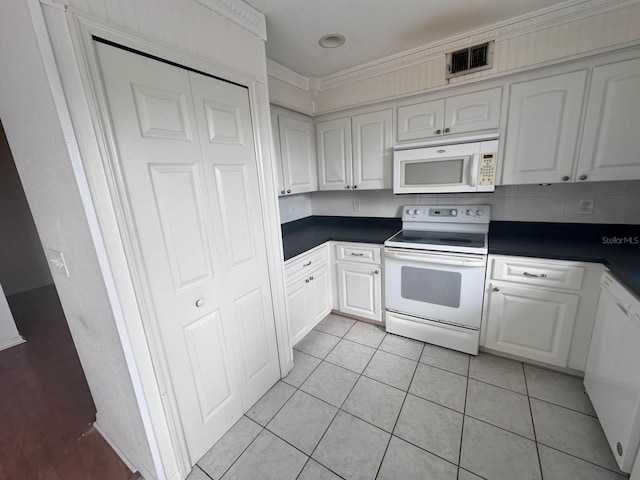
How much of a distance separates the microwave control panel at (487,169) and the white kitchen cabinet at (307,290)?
1.35m

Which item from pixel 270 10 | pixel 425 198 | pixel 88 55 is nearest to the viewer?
pixel 88 55

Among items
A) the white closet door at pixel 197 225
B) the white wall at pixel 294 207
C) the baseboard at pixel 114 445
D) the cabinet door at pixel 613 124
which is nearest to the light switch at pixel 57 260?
the white closet door at pixel 197 225

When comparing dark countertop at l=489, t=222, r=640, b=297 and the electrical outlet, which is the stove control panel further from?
the electrical outlet

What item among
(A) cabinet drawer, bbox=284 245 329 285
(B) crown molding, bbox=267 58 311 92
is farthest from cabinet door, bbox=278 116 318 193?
(A) cabinet drawer, bbox=284 245 329 285

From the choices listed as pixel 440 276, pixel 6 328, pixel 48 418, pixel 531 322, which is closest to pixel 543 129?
pixel 440 276

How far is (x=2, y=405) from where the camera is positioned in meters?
1.80

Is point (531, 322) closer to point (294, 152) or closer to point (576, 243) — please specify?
point (576, 243)

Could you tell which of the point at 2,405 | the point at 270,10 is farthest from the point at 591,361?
the point at 2,405

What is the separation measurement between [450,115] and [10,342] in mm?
4375

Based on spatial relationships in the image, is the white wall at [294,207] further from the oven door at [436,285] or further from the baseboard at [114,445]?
the baseboard at [114,445]

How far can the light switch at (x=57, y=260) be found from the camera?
1.17 metres

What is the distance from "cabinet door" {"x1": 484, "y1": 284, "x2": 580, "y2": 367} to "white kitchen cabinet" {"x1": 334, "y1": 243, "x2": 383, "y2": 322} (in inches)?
33.5

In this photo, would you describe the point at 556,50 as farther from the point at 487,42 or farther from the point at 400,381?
the point at 400,381

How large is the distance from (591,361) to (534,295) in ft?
1.43
